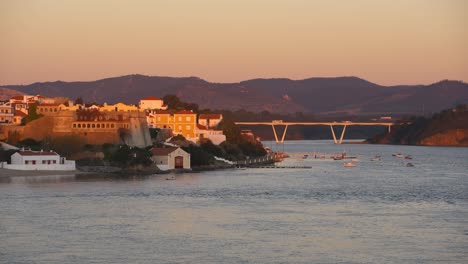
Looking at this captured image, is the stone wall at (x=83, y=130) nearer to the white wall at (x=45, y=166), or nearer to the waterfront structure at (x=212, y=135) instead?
the white wall at (x=45, y=166)

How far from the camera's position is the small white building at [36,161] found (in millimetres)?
59000

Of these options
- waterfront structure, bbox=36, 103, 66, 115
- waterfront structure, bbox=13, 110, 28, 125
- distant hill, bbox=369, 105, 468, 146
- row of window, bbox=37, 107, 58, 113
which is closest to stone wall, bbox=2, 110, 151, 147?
waterfront structure, bbox=36, 103, 66, 115

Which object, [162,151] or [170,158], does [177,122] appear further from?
[170,158]

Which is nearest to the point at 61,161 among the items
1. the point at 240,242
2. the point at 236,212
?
the point at 236,212

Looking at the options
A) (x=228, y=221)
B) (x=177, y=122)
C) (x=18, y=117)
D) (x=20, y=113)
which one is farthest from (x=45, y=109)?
(x=228, y=221)

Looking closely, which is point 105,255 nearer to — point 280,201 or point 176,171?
point 280,201

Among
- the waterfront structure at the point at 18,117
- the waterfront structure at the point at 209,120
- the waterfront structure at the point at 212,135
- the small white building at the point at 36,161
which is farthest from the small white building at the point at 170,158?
the waterfront structure at the point at 209,120

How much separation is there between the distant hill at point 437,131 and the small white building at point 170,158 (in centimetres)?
11080

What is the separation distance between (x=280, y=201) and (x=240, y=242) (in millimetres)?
14217

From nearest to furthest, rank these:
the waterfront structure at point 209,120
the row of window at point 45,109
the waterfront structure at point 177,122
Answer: the row of window at point 45,109 → the waterfront structure at point 177,122 → the waterfront structure at point 209,120

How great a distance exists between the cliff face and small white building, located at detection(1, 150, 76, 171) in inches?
4771

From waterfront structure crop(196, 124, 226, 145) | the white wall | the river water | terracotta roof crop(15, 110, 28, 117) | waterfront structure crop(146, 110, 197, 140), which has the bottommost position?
the river water

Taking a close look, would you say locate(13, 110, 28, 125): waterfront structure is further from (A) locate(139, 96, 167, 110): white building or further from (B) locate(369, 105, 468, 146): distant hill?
(B) locate(369, 105, 468, 146): distant hill

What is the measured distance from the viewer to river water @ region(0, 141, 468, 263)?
1048 inches
